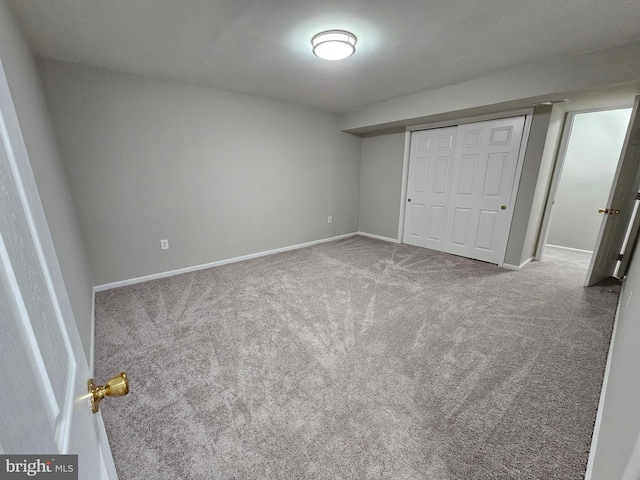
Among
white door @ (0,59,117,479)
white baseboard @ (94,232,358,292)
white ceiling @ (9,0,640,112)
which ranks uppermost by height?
white ceiling @ (9,0,640,112)

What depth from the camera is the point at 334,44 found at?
6.69 ft

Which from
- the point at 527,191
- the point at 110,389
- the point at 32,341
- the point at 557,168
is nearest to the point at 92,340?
the point at 110,389

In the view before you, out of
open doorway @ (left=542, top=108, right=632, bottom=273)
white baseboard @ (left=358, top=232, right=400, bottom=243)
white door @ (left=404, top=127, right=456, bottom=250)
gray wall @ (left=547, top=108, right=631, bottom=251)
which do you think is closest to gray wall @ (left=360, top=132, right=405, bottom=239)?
white baseboard @ (left=358, top=232, right=400, bottom=243)

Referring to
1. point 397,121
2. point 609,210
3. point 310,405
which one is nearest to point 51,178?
point 310,405

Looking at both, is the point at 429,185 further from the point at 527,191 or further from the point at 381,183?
the point at 527,191

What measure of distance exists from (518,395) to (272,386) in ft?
4.87

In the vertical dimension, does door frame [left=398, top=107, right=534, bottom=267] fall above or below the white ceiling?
below

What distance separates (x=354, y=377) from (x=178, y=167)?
2.99 meters

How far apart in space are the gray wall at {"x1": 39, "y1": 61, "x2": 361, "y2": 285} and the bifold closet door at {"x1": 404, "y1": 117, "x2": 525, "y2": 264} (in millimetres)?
1677

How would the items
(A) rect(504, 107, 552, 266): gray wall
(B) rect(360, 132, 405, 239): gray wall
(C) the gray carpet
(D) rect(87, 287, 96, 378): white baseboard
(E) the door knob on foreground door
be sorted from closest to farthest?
(E) the door knob on foreground door < (C) the gray carpet < (D) rect(87, 287, 96, 378): white baseboard < (A) rect(504, 107, 552, 266): gray wall < (B) rect(360, 132, 405, 239): gray wall

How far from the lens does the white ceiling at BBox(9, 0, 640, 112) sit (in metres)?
1.70

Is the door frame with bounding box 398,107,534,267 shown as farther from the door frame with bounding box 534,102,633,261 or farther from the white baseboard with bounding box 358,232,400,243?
the door frame with bounding box 534,102,633,261

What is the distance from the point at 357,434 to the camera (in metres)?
1.35

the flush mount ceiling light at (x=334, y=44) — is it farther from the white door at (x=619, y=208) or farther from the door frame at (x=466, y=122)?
the white door at (x=619, y=208)
